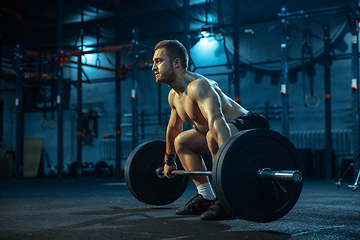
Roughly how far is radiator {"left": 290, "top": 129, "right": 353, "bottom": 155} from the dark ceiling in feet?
8.54

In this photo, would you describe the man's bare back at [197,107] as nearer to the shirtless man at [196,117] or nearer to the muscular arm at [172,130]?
the shirtless man at [196,117]

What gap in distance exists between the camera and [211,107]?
6.82 feet

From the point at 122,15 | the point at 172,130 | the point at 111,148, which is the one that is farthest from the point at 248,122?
the point at 111,148

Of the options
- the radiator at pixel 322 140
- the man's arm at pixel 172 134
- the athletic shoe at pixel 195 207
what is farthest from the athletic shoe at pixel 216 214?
the radiator at pixel 322 140

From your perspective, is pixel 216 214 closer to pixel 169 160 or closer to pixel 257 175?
pixel 257 175

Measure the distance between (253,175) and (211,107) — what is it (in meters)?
0.45

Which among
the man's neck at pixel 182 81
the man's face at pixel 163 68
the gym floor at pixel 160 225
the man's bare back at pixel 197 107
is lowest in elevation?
the gym floor at pixel 160 225

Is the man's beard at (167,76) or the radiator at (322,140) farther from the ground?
the man's beard at (167,76)

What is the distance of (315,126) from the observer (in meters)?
8.66

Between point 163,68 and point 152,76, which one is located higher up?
point 152,76

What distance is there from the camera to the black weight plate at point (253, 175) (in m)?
1.72

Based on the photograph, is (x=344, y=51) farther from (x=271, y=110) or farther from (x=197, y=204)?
(x=197, y=204)

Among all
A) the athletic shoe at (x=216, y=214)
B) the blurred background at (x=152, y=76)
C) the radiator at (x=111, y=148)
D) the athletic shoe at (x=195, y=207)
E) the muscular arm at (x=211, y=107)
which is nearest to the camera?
the muscular arm at (x=211, y=107)

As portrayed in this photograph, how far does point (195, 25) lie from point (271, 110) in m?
2.64
